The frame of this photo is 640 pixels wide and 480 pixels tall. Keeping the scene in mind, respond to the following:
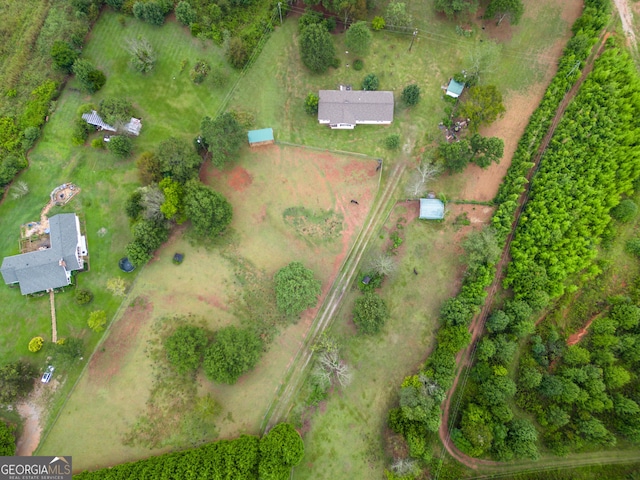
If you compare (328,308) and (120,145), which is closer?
(328,308)

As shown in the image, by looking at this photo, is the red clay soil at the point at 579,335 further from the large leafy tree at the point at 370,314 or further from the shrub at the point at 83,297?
the shrub at the point at 83,297

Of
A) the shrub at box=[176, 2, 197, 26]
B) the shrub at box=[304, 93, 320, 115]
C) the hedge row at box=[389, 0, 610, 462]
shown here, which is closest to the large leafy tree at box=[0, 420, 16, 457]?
the hedge row at box=[389, 0, 610, 462]

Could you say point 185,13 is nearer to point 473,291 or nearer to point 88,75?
point 88,75

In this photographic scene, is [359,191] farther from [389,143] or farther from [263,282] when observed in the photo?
[263,282]

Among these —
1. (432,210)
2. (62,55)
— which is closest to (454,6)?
(432,210)

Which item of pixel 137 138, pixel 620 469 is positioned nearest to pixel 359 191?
pixel 137 138

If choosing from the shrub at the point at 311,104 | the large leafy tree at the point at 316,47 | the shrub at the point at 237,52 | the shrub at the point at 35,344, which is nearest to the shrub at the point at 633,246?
the shrub at the point at 311,104
